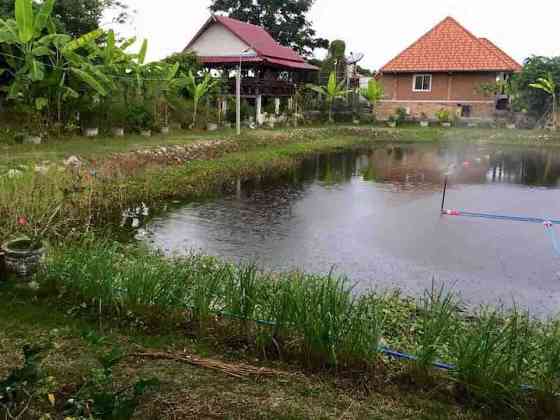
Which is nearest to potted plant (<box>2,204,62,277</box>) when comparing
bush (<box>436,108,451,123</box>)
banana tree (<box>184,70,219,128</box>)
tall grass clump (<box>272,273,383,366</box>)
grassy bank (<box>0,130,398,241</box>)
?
grassy bank (<box>0,130,398,241</box>)

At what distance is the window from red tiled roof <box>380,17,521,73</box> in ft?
2.01

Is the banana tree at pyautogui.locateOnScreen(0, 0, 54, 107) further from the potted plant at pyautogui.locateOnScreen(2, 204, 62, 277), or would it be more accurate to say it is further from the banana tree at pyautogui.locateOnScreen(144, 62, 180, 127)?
the potted plant at pyautogui.locateOnScreen(2, 204, 62, 277)

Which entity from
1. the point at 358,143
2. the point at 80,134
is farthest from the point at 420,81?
the point at 80,134

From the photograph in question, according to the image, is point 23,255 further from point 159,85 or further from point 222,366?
point 159,85

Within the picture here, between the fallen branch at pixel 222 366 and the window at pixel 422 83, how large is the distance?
2889 centimetres

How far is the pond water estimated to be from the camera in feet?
22.1

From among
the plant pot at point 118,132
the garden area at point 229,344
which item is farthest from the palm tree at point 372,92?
the garden area at point 229,344

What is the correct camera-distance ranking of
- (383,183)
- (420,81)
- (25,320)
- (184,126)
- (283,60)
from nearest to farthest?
(25,320) < (383,183) < (184,126) < (283,60) < (420,81)

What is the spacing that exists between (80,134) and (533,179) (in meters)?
12.2

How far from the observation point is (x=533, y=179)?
15.0 m

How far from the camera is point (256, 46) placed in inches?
953

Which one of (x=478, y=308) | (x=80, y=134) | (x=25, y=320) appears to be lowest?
(x=478, y=308)

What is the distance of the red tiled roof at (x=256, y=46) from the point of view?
78.5 feet

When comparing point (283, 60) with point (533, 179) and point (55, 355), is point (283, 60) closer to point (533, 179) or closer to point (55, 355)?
point (533, 179)
